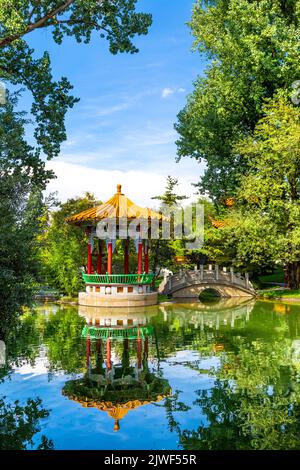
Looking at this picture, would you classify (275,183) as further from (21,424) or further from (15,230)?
(21,424)

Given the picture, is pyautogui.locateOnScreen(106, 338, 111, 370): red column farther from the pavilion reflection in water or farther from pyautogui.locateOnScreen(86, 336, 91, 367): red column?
pyautogui.locateOnScreen(86, 336, 91, 367): red column

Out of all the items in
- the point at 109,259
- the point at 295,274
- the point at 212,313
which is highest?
the point at 109,259

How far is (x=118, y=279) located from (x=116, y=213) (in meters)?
3.50

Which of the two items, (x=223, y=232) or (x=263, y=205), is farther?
(x=223, y=232)

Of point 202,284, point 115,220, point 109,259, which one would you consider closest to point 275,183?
point 202,284

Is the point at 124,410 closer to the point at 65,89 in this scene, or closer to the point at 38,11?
the point at 65,89

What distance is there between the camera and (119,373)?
10.9 meters

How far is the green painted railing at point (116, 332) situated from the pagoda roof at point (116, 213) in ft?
24.6

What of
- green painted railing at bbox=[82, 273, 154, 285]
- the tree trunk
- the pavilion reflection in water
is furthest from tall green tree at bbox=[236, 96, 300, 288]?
the pavilion reflection in water

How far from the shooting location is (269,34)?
2397 cm

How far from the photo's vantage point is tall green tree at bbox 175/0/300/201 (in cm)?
2456

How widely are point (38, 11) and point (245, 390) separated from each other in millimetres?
10353

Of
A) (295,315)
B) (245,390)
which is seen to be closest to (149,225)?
(295,315)

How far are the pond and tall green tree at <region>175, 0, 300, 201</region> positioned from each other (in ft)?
45.0
